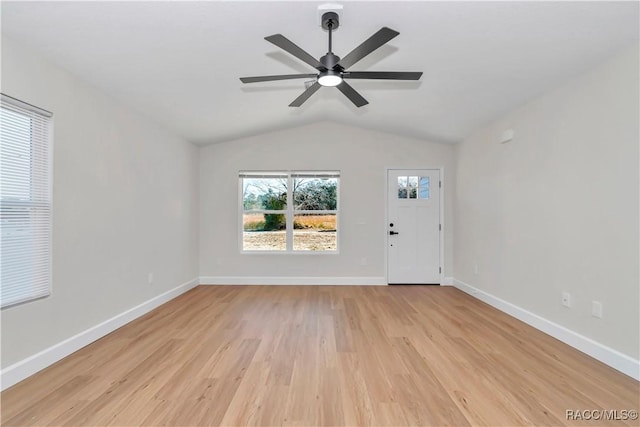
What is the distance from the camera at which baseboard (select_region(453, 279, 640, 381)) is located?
7.32 feet

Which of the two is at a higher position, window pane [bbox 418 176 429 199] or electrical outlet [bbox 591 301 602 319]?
window pane [bbox 418 176 429 199]

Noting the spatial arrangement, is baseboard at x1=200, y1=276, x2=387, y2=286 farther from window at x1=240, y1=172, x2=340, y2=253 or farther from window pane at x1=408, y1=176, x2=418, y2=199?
window pane at x1=408, y1=176, x2=418, y2=199

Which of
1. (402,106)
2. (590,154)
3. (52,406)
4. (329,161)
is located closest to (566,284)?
(590,154)

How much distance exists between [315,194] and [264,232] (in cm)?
114

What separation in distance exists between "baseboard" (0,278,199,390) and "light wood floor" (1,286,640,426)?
69mm

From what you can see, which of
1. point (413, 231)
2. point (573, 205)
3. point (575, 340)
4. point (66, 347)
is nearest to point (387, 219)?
point (413, 231)

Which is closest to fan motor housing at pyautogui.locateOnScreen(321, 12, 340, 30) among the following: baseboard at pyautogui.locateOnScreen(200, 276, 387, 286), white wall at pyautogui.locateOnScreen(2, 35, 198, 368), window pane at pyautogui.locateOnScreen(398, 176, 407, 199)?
white wall at pyautogui.locateOnScreen(2, 35, 198, 368)

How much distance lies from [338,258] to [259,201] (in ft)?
5.68

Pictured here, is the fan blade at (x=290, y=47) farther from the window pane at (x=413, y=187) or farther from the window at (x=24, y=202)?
the window pane at (x=413, y=187)

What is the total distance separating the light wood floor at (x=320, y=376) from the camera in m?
1.79

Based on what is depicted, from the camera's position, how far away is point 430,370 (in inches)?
90.6

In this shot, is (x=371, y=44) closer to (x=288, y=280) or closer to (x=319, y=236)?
(x=319, y=236)

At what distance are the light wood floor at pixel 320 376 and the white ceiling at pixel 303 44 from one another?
8.07 feet

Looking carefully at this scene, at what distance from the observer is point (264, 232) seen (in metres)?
5.37
